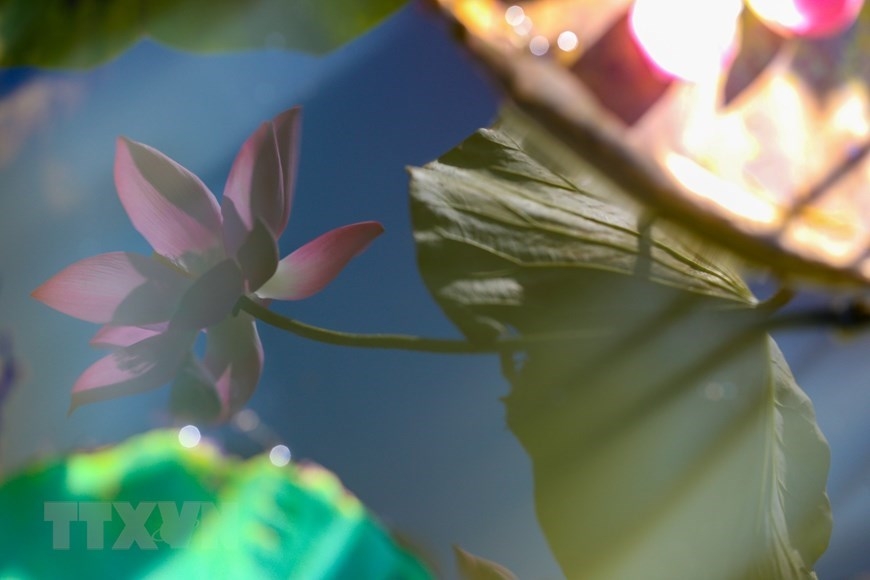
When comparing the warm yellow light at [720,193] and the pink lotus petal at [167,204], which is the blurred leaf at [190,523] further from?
the warm yellow light at [720,193]

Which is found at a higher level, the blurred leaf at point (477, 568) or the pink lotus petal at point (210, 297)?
the pink lotus petal at point (210, 297)

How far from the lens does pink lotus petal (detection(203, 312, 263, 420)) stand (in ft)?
1.20

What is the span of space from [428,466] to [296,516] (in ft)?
0.27

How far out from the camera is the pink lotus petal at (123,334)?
1.20 ft

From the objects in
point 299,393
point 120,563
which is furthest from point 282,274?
point 120,563

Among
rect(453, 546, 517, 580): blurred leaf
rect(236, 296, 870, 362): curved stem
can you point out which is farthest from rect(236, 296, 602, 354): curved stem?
rect(453, 546, 517, 580): blurred leaf

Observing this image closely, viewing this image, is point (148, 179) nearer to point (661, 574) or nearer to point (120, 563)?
point (120, 563)

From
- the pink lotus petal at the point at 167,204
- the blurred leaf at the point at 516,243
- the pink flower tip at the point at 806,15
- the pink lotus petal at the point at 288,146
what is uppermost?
the pink flower tip at the point at 806,15

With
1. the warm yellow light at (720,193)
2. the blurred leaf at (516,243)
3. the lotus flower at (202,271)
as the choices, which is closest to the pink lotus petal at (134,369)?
the lotus flower at (202,271)

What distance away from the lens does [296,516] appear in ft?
1.19

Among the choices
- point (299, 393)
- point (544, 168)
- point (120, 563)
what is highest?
point (544, 168)

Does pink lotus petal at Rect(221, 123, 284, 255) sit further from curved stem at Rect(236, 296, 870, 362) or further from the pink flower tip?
the pink flower tip

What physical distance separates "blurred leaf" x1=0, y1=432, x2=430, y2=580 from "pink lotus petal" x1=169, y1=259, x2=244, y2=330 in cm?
7

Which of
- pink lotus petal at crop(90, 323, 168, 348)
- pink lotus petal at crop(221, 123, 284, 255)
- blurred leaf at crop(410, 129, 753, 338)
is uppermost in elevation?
blurred leaf at crop(410, 129, 753, 338)
